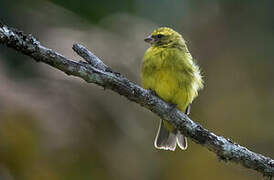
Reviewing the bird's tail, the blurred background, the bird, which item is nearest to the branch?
the bird

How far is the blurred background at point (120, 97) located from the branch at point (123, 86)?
1540 millimetres

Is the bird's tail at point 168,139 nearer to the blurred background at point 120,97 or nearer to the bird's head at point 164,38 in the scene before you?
the blurred background at point 120,97

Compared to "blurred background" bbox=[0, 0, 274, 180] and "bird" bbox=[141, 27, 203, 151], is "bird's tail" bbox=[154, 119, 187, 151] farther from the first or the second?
"blurred background" bbox=[0, 0, 274, 180]

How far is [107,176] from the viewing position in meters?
6.36

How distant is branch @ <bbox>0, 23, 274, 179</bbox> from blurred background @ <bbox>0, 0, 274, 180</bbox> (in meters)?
1.54

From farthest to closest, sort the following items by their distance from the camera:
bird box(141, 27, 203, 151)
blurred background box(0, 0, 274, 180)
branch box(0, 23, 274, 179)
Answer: blurred background box(0, 0, 274, 180)
bird box(141, 27, 203, 151)
branch box(0, 23, 274, 179)

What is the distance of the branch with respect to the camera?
4367 mm

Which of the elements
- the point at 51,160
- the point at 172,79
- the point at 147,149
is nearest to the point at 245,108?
the point at 147,149

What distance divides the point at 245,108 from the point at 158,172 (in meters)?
1.62

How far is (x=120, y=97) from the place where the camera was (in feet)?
24.7

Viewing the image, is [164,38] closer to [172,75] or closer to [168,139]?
[172,75]

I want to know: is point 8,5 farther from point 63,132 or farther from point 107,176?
point 107,176

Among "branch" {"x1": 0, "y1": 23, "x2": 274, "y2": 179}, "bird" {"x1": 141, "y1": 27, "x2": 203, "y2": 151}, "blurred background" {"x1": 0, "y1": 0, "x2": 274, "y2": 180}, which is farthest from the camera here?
"blurred background" {"x1": 0, "y1": 0, "x2": 274, "y2": 180}

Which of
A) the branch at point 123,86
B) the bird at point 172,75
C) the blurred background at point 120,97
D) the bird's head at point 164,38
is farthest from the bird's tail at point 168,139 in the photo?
the branch at point 123,86
